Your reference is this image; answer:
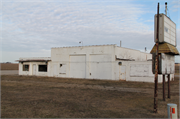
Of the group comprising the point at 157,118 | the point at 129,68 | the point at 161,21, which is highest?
the point at 161,21

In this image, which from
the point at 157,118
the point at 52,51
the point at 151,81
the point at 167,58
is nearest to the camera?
the point at 157,118

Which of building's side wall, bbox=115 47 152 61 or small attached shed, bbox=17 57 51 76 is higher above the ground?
building's side wall, bbox=115 47 152 61

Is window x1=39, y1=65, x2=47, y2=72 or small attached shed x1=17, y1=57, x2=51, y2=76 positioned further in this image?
window x1=39, y1=65, x2=47, y2=72

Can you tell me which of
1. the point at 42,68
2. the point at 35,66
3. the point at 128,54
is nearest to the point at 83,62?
the point at 128,54

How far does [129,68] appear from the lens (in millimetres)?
24438

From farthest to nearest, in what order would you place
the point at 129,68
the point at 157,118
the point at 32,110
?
the point at 129,68, the point at 32,110, the point at 157,118

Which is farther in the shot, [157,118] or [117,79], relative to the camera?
[117,79]

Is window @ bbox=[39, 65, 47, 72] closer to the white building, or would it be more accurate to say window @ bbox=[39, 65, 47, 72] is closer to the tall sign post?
the white building

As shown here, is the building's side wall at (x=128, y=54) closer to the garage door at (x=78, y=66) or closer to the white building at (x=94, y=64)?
the white building at (x=94, y=64)

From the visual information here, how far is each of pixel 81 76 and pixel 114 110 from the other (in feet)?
66.5

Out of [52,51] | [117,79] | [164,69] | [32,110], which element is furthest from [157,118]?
[52,51]

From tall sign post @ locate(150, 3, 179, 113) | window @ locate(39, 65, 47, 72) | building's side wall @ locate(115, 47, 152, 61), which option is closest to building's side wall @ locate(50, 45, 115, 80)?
building's side wall @ locate(115, 47, 152, 61)

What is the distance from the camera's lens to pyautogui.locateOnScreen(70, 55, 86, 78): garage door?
28316 mm

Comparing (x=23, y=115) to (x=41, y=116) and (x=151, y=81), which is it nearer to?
(x=41, y=116)
